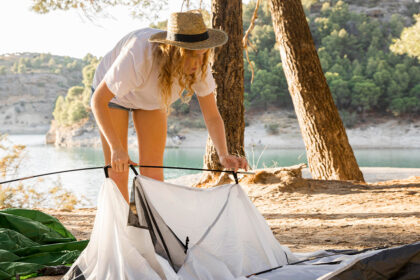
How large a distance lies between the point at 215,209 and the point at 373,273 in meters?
0.74

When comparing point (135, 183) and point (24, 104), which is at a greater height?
point (135, 183)

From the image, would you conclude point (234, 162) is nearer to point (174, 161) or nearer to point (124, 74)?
point (124, 74)

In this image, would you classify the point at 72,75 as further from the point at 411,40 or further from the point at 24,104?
the point at 411,40

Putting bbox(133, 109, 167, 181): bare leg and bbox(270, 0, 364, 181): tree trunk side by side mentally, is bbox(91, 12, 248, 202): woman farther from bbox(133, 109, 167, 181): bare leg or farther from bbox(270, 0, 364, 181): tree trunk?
bbox(270, 0, 364, 181): tree trunk

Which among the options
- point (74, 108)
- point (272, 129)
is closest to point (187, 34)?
point (272, 129)

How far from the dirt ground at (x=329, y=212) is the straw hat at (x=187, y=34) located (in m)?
1.33

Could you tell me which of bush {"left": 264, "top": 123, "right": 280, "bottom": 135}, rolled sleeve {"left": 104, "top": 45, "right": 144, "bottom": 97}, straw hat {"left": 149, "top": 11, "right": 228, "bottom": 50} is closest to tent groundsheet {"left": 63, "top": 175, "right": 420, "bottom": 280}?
rolled sleeve {"left": 104, "top": 45, "right": 144, "bottom": 97}

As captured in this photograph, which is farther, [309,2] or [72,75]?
[72,75]

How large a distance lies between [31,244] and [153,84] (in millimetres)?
1136

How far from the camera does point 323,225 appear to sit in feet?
10.5

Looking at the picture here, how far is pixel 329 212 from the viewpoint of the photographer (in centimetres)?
366

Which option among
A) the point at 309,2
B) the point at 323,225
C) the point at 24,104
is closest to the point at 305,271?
the point at 323,225

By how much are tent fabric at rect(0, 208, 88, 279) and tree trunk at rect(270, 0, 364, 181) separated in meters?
3.33

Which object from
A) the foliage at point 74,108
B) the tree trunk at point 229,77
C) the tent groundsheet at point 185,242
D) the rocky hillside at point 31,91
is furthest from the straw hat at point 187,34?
the rocky hillside at point 31,91
